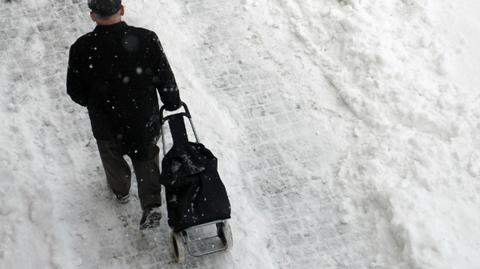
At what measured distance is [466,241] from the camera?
528cm

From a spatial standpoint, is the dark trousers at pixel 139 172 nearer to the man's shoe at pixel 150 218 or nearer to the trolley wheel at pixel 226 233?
the man's shoe at pixel 150 218

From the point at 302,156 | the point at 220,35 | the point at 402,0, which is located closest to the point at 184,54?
the point at 220,35

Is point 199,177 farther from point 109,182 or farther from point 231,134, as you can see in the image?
point 231,134

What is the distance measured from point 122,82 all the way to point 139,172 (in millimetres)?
947

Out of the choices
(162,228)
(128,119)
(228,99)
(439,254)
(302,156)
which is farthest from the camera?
(228,99)

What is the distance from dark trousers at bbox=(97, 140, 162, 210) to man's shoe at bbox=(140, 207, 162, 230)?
0.05 m

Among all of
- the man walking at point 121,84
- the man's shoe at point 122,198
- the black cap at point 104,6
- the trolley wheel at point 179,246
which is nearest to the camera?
the black cap at point 104,6

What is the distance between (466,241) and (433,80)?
2.09 metres

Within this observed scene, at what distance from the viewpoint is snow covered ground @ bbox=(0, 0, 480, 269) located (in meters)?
5.32

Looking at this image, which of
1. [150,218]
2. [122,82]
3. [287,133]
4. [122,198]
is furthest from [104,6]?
[287,133]

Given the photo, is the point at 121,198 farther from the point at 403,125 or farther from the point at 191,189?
the point at 403,125

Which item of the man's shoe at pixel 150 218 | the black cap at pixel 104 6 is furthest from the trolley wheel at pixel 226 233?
the black cap at pixel 104 6

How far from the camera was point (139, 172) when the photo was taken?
16.3 ft

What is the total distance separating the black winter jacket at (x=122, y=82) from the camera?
4.29m
